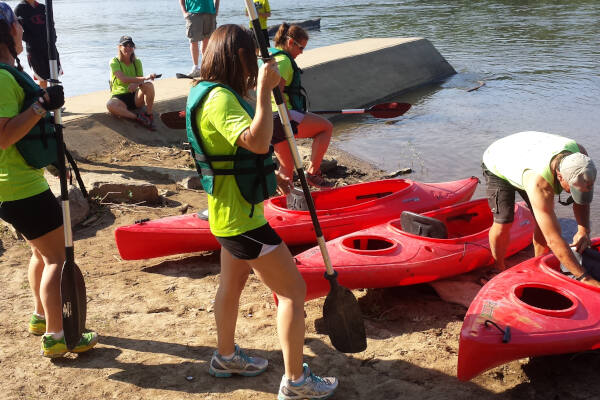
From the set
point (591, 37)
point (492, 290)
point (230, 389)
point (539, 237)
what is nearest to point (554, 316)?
point (492, 290)

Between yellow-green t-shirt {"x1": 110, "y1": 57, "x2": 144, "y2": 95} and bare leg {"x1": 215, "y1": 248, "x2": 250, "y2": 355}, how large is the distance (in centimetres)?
524

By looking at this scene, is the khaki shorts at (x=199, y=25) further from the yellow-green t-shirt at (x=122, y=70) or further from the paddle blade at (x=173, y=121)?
the paddle blade at (x=173, y=121)

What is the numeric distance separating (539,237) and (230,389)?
233cm

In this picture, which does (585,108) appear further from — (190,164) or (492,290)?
(492,290)

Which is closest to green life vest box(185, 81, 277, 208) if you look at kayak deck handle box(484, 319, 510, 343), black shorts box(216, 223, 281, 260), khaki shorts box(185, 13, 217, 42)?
black shorts box(216, 223, 281, 260)

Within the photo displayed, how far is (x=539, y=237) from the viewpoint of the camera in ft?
13.7

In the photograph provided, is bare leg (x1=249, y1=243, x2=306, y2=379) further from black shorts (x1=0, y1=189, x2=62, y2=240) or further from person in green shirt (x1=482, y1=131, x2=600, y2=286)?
person in green shirt (x1=482, y1=131, x2=600, y2=286)

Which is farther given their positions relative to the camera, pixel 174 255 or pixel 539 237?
pixel 174 255

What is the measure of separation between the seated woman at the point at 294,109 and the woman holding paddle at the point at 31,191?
2.14 meters

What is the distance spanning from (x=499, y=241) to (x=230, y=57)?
2.59 m

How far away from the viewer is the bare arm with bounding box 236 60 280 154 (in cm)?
235

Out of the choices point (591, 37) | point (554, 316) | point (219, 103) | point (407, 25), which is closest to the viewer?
point (219, 103)

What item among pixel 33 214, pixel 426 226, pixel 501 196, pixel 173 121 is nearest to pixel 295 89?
pixel 173 121

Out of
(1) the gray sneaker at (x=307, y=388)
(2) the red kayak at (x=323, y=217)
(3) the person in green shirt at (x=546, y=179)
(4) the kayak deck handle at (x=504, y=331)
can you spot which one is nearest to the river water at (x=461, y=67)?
(2) the red kayak at (x=323, y=217)
